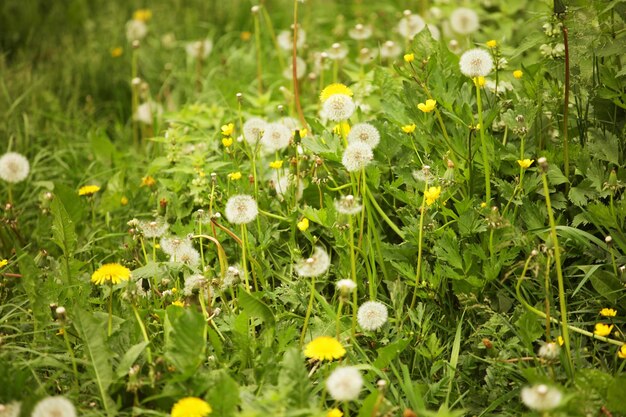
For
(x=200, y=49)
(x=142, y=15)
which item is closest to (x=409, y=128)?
(x=200, y=49)

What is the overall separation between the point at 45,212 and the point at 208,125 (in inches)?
28.5

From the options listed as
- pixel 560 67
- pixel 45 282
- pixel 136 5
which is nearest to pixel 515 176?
pixel 560 67

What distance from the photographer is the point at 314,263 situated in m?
1.80

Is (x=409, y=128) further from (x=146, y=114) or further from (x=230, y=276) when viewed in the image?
(x=146, y=114)

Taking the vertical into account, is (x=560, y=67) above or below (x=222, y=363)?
above

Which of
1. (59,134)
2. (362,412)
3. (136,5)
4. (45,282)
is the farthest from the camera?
(136,5)

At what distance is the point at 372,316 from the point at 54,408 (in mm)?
800

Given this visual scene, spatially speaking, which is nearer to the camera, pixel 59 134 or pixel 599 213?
pixel 599 213

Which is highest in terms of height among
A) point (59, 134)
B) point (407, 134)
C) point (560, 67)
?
point (560, 67)

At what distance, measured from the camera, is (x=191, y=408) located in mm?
1612

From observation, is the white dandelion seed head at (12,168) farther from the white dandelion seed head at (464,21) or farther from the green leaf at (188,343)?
the white dandelion seed head at (464,21)

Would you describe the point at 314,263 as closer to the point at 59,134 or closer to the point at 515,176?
the point at 515,176

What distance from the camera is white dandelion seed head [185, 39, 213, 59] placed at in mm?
3709

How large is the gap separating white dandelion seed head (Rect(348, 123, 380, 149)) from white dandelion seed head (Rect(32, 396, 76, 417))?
1096mm
